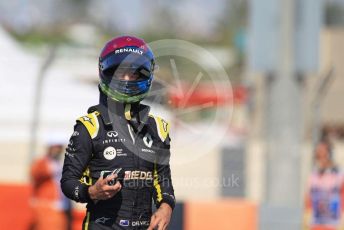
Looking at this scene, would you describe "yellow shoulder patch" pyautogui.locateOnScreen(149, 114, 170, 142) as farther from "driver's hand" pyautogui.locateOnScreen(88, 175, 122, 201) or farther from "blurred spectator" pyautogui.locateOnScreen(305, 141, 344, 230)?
"blurred spectator" pyautogui.locateOnScreen(305, 141, 344, 230)

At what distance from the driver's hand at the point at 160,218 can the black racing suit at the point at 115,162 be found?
68mm

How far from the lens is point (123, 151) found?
453 centimetres

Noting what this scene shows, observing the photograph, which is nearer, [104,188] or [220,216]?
[104,188]

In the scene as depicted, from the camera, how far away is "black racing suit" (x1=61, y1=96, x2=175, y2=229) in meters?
4.49

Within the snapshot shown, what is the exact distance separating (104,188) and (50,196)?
7196 mm

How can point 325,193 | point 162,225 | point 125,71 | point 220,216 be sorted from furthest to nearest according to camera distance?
point 325,193
point 220,216
point 125,71
point 162,225

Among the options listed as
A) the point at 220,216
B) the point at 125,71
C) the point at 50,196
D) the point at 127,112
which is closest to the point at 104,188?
the point at 127,112

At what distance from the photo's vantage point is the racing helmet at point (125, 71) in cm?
459

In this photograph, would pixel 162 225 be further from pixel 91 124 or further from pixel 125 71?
pixel 125 71

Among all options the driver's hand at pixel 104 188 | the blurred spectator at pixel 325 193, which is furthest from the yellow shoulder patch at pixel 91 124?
the blurred spectator at pixel 325 193

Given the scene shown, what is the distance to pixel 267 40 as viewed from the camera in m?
9.95

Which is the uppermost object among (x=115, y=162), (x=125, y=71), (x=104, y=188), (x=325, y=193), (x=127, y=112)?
(x=325, y=193)

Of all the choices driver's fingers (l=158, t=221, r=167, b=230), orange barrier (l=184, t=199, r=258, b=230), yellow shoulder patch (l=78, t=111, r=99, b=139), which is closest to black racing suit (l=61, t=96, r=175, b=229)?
yellow shoulder patch (l=78, t=111, r=99, b=139)

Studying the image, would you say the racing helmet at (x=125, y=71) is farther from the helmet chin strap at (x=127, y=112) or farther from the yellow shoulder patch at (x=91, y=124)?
the yellow shoulder patch at (x=91, y=124)
